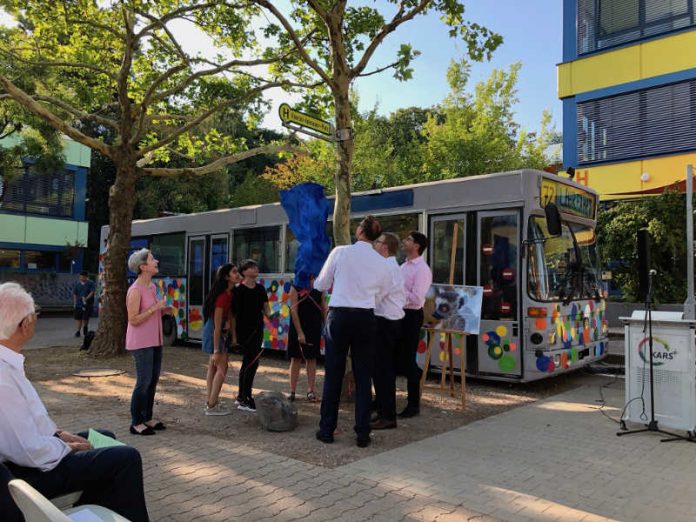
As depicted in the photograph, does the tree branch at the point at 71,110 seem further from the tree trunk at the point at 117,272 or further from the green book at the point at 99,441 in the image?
the green book at the point at 99,441

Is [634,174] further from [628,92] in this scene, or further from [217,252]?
[217,252]

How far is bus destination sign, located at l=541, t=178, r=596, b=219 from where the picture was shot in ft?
26.7

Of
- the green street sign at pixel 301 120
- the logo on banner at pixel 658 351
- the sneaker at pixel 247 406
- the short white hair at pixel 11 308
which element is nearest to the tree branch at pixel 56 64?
the green street sign at pixel 301 120

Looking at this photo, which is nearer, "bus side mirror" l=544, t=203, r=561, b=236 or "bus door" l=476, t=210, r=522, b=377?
"bus side mirror" l=544, t=203, r=561, b=236

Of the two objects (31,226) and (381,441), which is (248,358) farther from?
(31,226)

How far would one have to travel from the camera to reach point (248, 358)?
261 inches

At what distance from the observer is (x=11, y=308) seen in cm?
284

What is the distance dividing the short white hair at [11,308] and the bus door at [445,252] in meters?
6.39

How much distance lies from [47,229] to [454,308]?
27242 millimetres

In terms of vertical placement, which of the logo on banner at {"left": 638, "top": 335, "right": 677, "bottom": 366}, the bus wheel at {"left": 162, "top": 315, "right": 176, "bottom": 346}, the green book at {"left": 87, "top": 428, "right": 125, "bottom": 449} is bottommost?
the bus wheel at {"left": 162, "top": 315, "right": 176, "bottom": 346}

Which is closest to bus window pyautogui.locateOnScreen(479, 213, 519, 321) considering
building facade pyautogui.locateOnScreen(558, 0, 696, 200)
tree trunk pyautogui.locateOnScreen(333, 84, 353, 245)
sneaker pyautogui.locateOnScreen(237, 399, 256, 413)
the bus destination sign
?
the bus destination sign

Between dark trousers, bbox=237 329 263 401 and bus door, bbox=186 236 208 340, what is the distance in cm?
604

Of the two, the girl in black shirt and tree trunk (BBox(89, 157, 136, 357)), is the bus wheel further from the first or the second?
the girl in black shirt

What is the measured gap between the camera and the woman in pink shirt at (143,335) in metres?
5.52
